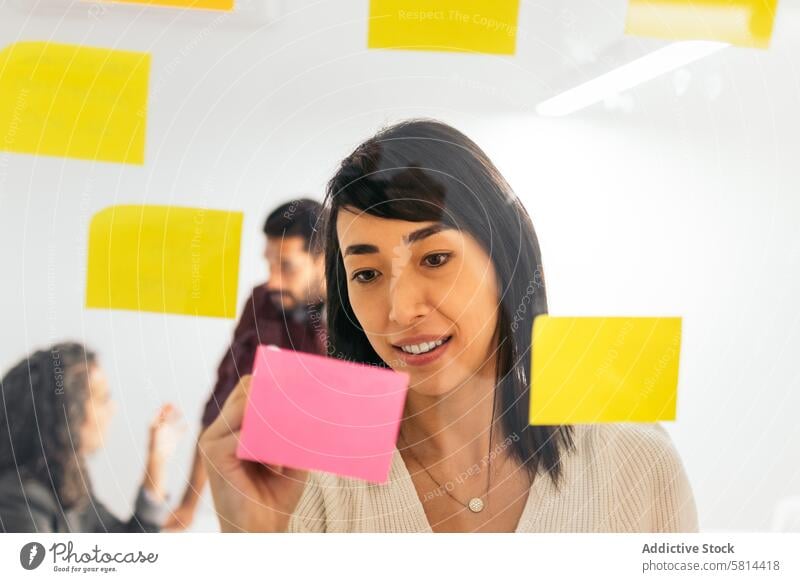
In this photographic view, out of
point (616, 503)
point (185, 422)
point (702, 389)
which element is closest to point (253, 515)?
point (185, 422)

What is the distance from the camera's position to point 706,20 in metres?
0.88

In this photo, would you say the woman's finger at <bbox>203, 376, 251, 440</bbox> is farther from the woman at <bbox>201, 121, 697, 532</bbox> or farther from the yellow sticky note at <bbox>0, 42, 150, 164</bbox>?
the yellow sticky note at <bbox>0, 42, 150, 164</bbox>

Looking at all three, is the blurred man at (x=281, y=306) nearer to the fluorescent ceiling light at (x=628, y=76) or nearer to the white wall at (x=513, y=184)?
the white wall at (x=513, y=184)

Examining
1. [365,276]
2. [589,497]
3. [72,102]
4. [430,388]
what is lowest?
[589,497]

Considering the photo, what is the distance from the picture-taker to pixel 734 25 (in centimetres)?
88

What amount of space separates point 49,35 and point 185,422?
372 millimetres

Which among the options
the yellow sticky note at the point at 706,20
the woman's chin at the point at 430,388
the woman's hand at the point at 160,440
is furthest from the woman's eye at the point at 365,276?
the yellow sticky note at the point at 706,20

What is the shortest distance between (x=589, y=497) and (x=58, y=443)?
502 mm

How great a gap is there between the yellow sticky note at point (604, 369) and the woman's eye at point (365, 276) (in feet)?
0.54

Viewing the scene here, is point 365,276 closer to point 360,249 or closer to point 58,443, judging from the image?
point 360,249

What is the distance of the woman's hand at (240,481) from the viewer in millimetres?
807

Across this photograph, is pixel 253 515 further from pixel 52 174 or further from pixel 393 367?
pixel 52 174

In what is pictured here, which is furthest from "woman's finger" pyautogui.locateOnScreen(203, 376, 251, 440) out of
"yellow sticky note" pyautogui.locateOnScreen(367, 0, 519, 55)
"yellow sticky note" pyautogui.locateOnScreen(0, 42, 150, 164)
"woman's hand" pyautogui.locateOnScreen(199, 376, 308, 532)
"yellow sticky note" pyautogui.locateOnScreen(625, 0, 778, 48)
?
"yellow sticky note" pyautogui.locateOnScreen(625, 0, 778, 48)

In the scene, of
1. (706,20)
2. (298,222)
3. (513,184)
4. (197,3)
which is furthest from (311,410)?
(706,20)
